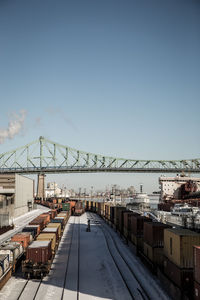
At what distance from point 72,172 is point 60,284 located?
149m

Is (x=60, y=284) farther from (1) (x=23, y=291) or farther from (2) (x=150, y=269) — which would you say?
(2) (x=150, y=269)

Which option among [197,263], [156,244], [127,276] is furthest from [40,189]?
[197,263]

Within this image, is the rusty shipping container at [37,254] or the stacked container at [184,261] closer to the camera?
the stacked container at [184,261]

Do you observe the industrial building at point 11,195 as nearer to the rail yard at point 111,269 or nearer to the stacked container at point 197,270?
the rail yard at point 111,269

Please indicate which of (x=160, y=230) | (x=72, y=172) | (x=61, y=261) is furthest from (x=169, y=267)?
(x=72, y=172)

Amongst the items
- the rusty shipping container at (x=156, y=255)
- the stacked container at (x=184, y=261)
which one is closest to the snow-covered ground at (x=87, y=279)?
the rusty shipping container at (x=156, y=255)

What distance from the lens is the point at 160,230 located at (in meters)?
25.9

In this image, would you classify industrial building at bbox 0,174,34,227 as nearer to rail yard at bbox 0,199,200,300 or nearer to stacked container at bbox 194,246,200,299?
rail yard at bbox 0,199,200,300

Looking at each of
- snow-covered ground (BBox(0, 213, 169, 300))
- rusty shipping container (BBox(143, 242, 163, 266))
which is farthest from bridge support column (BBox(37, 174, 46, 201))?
rusty shipping container (BBox(143, 242, 163, 266))

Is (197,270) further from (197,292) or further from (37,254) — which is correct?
(37,254)

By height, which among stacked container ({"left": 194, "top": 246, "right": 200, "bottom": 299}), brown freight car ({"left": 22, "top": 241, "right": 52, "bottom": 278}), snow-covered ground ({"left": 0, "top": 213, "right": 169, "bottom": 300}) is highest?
stacked container ({"left": 194, "top": 246, "right": 200, "bottom": 299})

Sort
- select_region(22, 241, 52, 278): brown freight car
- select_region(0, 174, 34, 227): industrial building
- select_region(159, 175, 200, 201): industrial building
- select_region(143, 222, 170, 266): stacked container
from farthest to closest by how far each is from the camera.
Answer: select_region(159, 175, 200, 201): industrial building, select_region(0, 174, 34, 227): industrial building, select_region(143, 222, 170, 266): stacked container, select_region(22, 241, 52, 278): brown freight car

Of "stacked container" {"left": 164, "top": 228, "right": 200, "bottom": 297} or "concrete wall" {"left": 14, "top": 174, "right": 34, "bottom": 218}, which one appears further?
"concrete wall" {"left": 14, "top": 174, "right": 34, "bottom": 218}

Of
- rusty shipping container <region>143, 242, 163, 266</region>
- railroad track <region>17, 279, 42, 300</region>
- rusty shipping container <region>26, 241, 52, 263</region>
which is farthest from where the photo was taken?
rusty shipping container <region>143, 242, 163, 266</region>
